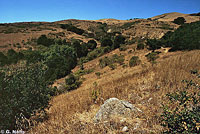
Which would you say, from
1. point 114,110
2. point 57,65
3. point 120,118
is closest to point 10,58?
point 57,65

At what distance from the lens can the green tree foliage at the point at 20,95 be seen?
2.72m

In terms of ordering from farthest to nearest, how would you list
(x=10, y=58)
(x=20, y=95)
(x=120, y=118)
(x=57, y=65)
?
(x=10, y=58), (x=57, y=65), (x=20, y=95), (x=120, y=118)

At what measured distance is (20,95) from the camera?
305cm

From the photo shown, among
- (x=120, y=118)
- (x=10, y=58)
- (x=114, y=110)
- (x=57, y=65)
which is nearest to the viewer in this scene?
(x=120, y=118)

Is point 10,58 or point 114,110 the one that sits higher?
point 10,58

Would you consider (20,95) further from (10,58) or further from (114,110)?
(10,58)

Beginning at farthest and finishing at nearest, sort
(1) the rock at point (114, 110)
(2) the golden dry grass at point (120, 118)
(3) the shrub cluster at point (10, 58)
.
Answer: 1. (3) the shrub cluster at point (10, 58)
2. (1) the rock at point (114, 110)
3. (2) the golden dry grass at point (120, 118)

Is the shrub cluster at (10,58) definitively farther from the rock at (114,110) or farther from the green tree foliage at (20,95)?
the rock at (114,110)

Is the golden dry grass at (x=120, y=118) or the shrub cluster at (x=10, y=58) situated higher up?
the shrub cluster at (x=10, y=58)

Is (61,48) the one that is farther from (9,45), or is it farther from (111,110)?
(111,110)

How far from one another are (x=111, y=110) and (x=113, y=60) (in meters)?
14.7

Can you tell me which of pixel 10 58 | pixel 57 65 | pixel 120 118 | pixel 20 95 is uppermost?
pixel 10 58

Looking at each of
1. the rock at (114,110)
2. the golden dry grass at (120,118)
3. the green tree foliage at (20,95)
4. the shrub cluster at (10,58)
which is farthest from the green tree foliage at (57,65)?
the rock at (114,110)

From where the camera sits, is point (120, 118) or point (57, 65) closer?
point (120, 118)
